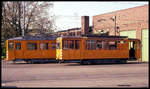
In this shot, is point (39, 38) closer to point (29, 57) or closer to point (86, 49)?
point (29, 57)

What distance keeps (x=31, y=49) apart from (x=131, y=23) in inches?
674

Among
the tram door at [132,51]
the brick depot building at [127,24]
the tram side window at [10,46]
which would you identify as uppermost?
the brick depot building at [127,24]

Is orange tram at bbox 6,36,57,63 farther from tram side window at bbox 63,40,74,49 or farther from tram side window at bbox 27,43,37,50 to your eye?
tram side window at bbox 63,40,74,49

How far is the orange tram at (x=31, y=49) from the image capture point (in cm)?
2877

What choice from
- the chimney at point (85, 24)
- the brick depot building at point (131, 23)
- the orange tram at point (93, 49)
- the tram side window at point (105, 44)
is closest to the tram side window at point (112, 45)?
the orange tram at point (93, 49)

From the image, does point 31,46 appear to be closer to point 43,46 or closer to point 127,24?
point 43,46

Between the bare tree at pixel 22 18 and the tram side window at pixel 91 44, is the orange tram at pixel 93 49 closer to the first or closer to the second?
the tram side window at pixel 91 44

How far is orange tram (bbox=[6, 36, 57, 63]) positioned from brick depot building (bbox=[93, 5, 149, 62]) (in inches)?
551

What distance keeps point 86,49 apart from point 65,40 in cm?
237

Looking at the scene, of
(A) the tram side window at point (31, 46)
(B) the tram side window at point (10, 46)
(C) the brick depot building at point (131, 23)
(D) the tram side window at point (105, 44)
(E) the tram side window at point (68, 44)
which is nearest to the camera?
(E) the tram side window at point (68, 44)

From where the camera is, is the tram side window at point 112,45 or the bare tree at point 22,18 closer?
the tram side window at point 112,45

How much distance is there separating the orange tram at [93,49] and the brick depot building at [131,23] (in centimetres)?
871

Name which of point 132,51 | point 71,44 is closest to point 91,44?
point 71,44

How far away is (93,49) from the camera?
Result: 27.5 meters
